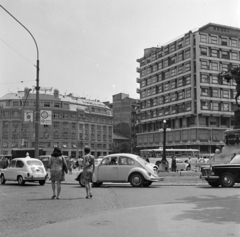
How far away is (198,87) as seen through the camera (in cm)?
7662

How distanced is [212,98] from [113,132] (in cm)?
5417

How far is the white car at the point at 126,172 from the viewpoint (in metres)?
17.7

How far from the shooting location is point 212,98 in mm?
77875

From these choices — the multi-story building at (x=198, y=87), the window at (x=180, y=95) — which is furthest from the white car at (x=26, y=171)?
the window at (x=180, y=95)

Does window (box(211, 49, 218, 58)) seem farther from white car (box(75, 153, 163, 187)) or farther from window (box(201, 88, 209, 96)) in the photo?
white car (box(75, 153, 163, 187))

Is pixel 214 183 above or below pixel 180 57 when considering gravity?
below

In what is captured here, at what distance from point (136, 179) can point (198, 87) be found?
201 ft

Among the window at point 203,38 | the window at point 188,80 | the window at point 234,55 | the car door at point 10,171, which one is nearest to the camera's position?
the car door at point 10,171

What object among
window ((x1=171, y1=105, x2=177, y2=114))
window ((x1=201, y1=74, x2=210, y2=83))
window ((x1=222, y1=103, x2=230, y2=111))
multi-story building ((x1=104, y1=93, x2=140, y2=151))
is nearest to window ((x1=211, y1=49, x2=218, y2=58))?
window ((x1=201, y1=74, x2=210, y2=83))

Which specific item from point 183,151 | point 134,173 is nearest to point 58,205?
point 134,173

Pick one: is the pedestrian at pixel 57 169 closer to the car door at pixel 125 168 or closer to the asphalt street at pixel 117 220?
the asphalt street at pixel 117 220

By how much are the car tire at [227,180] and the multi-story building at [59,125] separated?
8158 cm

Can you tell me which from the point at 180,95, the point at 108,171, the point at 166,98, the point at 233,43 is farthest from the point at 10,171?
the point at 233,43

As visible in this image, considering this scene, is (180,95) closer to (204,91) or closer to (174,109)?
(174,109)
